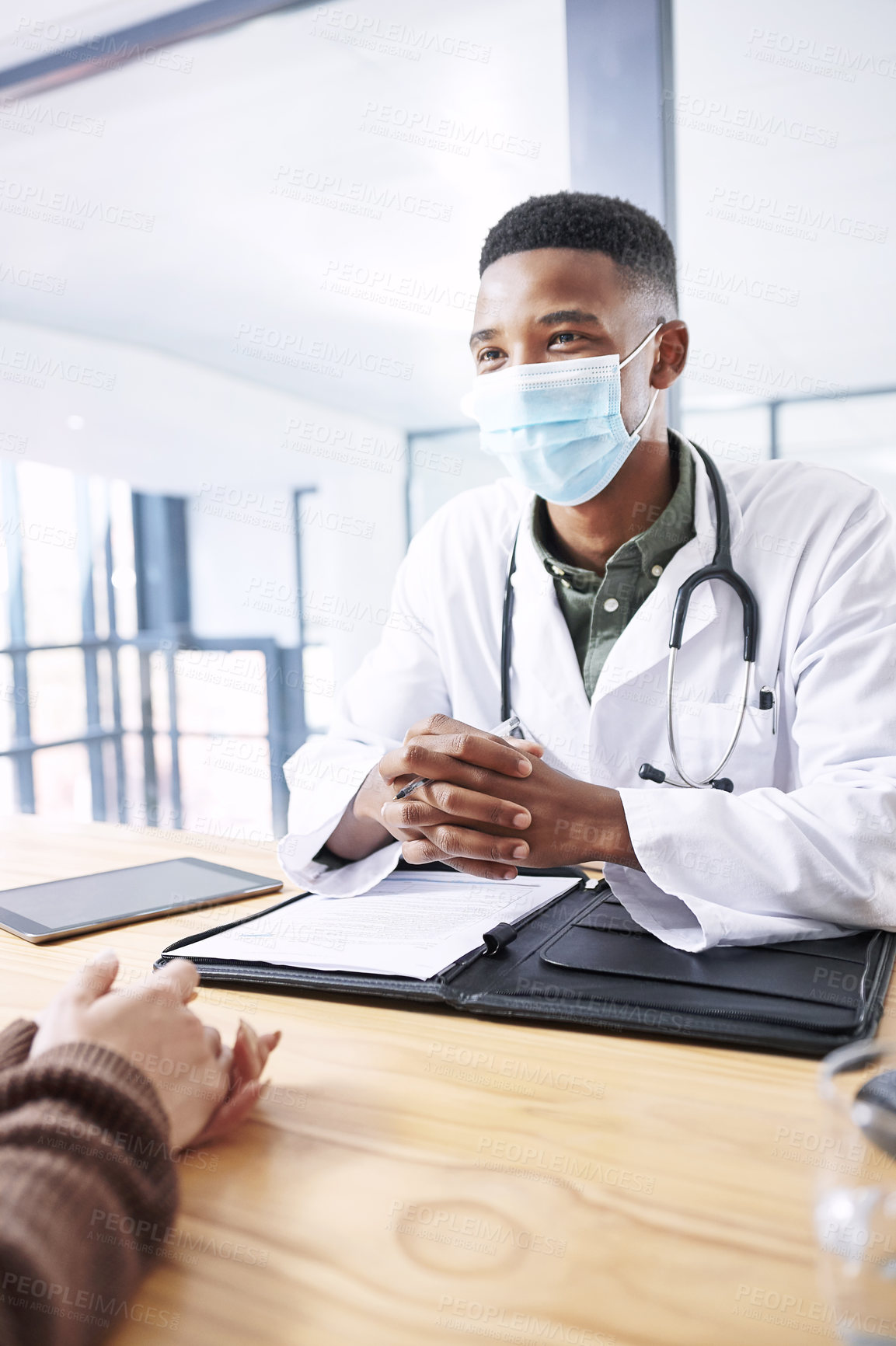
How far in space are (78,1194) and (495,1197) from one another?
0.75 ft

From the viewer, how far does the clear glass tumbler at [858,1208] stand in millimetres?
379

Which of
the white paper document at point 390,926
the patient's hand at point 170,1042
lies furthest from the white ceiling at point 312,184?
the patient's hand at point 170,1042

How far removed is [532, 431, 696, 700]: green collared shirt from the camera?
1445 millimetres

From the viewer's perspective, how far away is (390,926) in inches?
38.7

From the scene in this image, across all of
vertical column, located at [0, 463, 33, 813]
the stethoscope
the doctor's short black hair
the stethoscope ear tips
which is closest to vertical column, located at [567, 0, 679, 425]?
the doctor's short black hair

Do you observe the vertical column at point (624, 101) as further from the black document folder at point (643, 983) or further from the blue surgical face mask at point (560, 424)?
the black document folder at point (643, 983)

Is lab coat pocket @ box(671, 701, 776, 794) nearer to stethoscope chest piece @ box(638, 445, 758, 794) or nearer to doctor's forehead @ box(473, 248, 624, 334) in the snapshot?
stethoscope chest piece @ box(638, 445, 758, 794)

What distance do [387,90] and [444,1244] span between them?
9.10 feet

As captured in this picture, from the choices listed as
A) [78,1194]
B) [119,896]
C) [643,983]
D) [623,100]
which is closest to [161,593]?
[623,100]

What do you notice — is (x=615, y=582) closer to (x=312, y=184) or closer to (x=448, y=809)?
(x=448, y=809)

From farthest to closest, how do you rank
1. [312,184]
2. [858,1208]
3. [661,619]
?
[312,184] < [661,619] < [858,1208]

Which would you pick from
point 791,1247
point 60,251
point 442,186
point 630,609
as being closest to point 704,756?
point 630,609

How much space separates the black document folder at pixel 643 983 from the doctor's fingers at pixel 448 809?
0.38 ft

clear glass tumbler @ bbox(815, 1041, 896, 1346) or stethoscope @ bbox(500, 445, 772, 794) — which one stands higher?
stethoscope @ bbox(500, 445, 772, 794)
